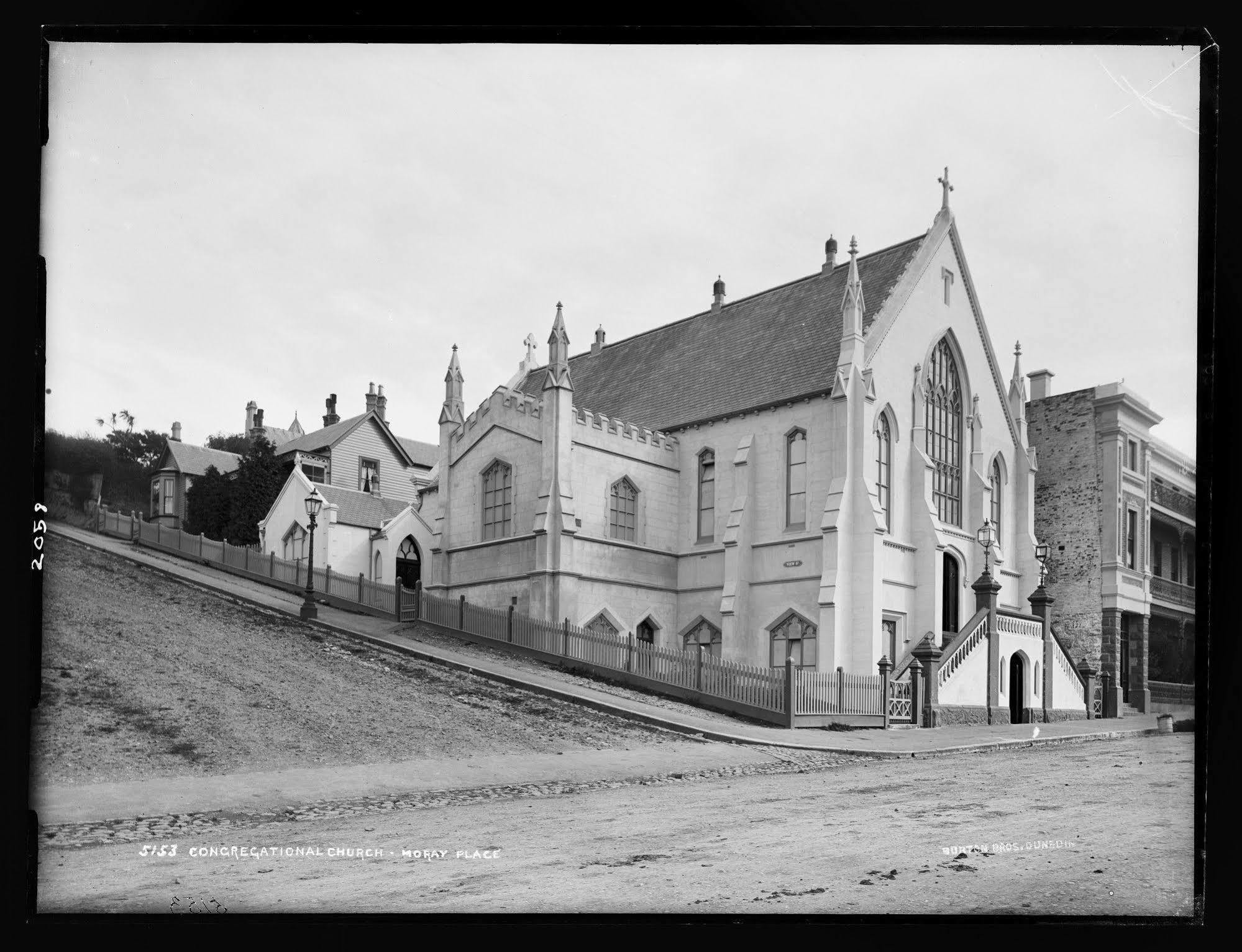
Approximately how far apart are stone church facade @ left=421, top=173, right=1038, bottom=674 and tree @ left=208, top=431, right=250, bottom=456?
12.3 feet

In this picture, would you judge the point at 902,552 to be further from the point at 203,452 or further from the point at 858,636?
the point at 203,452

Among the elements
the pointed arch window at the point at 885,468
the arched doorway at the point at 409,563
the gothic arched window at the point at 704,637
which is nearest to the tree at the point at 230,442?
the arched doorway at the point at 409,563

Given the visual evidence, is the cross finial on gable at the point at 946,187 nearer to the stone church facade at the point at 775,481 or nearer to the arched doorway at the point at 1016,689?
the stone church facade at the point at 775,481

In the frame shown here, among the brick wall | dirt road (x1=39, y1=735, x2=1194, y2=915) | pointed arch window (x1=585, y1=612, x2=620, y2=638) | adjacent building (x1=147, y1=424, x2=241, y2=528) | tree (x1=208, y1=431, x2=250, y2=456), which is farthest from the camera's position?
pointed arch window (x1=585, y1=612, x2=620, y2=638)

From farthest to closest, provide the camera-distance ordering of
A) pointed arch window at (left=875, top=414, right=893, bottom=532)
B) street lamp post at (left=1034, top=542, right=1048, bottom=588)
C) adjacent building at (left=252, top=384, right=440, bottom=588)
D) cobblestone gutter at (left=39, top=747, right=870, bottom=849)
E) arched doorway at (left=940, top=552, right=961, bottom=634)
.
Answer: arched doorway at (left=940, top=552, right=961, bottom=634) → pointed arch window at (left=875, top=414, right=893, bottom=532) → street lamp post at (left=1034, top=542, right=1048, bottom=588) → adjacent building at (left=252, top=384, right=440, bottom=588) → cobblestone gutter at (left=39, top=747, right=870, bottom=849)

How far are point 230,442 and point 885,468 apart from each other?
9135 millimetres

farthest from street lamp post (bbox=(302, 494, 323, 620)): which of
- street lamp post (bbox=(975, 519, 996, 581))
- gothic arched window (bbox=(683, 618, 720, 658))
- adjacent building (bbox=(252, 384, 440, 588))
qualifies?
street lamp post (bbox=(975, 519, 996, 581))

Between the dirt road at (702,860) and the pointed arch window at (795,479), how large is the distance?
6330 mm

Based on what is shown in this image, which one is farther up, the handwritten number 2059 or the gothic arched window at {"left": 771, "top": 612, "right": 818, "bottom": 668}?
the handwritten number 2059

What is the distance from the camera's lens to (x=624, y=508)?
1504 cm

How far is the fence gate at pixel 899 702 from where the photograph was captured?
14328 millimetres

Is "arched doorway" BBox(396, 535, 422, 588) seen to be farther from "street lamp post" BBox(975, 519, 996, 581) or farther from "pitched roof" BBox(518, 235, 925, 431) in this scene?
"street lamp post" BBox(975, 519, 996, 581)

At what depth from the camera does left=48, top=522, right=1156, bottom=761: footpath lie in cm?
945

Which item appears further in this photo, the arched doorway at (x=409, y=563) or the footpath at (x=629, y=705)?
the arched doorway at (x=409, y=563)
